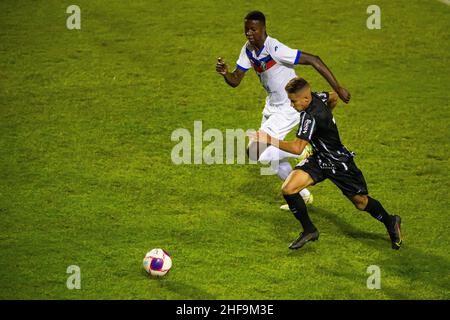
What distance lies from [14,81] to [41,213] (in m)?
4.82

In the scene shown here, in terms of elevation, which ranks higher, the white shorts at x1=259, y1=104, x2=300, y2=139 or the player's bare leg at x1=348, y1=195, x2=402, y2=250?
the white shorts at x1=259, y1=104, x2=300, y2=139

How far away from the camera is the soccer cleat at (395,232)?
9.02 meters

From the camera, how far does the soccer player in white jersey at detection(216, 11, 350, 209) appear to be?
32.2 ft

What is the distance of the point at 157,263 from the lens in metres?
8.33

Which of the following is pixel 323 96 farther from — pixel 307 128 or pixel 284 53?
pixel 284 53

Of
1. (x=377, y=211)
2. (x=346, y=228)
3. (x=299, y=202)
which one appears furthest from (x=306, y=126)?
(x=346, y=228)

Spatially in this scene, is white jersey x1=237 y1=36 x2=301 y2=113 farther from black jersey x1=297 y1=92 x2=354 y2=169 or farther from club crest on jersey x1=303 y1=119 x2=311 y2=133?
club crest on jersey x1=303 y1=119 x2=311 y2=133

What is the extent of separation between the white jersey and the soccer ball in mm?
2767

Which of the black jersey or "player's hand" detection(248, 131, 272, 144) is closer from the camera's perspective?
"player's hand" detection(248, 131, 272, 144)

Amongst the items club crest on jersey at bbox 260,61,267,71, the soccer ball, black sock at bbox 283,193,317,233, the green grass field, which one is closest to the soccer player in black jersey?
black sock at bbox 283,193,317,233

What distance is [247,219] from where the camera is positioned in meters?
9.87

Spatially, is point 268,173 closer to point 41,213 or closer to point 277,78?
point 277,78
